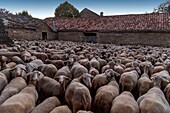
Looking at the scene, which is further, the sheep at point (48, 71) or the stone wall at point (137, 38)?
→ the stone wall at point (137, 38)

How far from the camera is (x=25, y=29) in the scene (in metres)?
23.7

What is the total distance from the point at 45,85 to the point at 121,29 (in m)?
19.1

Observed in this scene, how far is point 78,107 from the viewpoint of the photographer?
4.91 metres

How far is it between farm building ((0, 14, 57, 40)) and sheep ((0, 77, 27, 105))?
16.2m

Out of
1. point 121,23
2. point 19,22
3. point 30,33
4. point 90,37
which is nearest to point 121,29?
point 121,23

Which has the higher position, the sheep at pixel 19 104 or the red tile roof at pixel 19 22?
the red tile roof at pixel 19 22

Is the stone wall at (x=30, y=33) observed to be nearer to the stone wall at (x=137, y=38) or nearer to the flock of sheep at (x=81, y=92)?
the stone wall at (x=137, y=38)

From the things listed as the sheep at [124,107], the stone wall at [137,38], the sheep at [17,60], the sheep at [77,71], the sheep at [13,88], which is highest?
the stone wall at [137,38]

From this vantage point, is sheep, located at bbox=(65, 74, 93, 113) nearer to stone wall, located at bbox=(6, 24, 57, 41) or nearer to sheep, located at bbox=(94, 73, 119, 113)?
sheep, located at bbox=(94, 73, 119, 113)

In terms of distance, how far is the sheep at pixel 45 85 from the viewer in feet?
19.7

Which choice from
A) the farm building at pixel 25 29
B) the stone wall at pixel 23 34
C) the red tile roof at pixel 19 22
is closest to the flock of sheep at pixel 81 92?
the stone wall at pixel 23 34

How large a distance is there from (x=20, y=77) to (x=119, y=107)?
3368mm

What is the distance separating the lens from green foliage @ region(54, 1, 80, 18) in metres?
41.2

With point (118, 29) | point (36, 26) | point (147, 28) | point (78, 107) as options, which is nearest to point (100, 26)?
point (118, 29)
